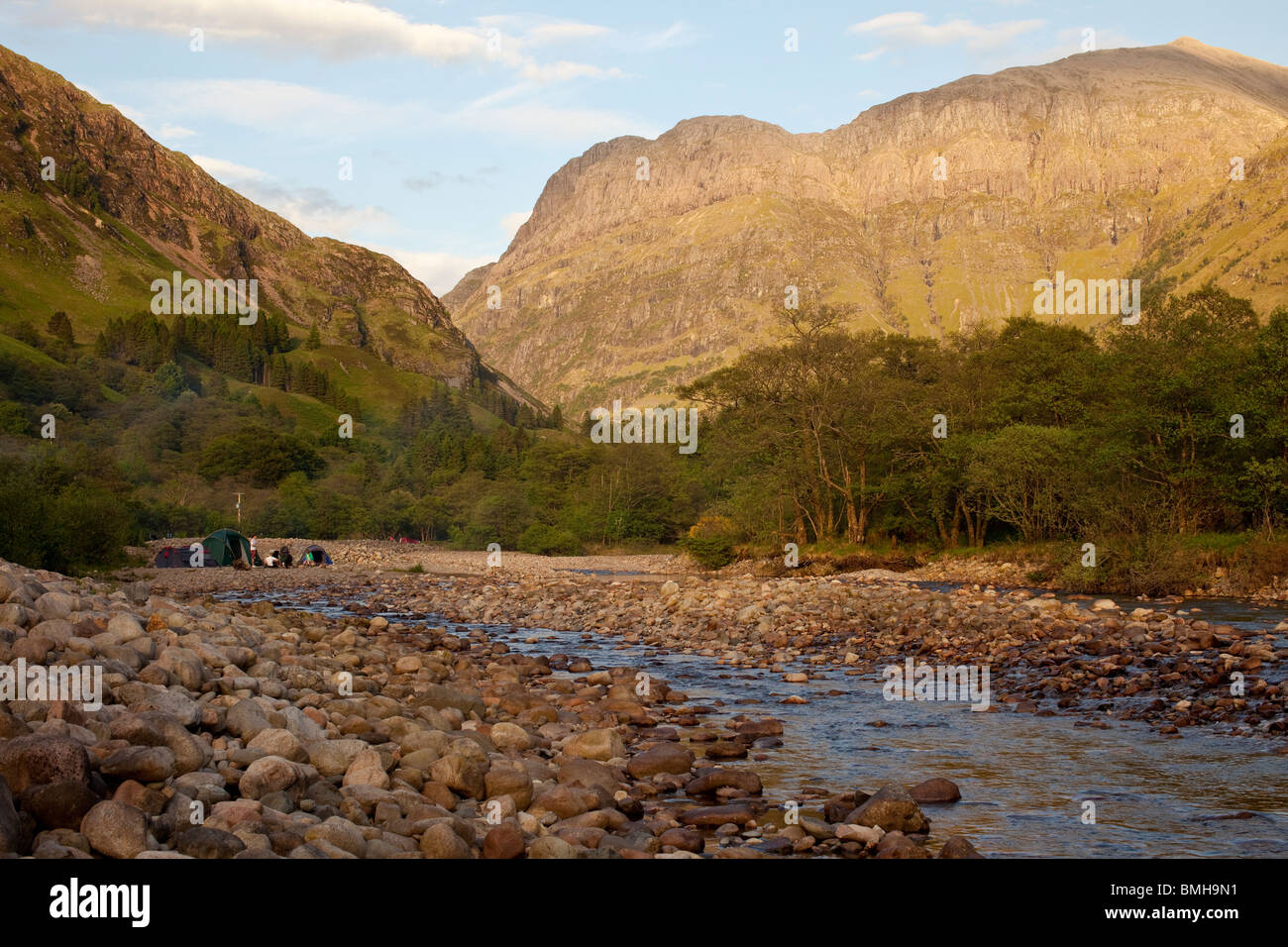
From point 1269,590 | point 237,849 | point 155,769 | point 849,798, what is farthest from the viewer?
point 1269,590

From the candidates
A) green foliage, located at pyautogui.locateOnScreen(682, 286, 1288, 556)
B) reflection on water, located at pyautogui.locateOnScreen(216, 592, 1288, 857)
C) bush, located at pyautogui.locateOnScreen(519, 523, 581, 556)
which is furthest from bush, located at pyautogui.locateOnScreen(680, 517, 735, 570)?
reflection on water, located at pyautogui.locateOnScreen(216, 592, 1288, 857)

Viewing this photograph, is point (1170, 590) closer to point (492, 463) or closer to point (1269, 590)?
point (1269, 590)

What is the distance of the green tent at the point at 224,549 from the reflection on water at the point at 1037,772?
51.5 metres

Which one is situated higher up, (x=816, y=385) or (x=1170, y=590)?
(x=816, y=385)

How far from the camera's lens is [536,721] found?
14055 millimetres

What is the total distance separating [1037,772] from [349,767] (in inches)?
321

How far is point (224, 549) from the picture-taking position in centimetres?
6097

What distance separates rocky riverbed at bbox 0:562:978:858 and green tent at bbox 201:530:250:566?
158 ft

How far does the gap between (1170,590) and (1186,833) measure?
25.7m

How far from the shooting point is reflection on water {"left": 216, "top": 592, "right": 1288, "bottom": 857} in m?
9.08

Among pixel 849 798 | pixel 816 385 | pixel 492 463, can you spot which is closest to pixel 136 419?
pixel 492 463

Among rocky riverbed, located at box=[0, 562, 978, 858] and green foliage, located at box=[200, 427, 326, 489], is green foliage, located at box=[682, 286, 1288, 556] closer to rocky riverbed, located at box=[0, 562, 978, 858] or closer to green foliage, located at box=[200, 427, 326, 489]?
rocky riverbed, located at box=[0, 562, 978, 858]

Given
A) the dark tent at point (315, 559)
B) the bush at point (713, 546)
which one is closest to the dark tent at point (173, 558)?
the dark tent at point (315, 559)
